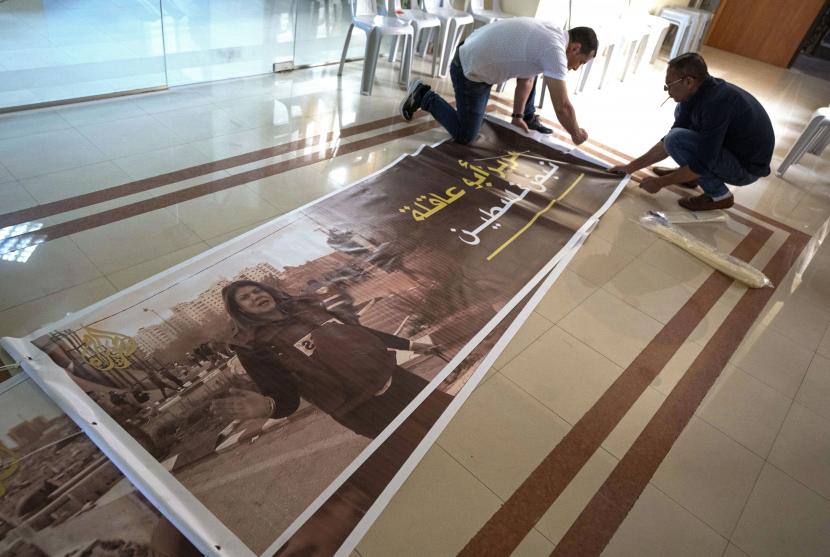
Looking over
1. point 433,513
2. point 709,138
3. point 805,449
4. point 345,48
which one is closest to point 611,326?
point 805,449

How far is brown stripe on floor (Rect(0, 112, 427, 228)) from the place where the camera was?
2.07 metres

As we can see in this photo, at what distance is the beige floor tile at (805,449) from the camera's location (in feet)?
5.66

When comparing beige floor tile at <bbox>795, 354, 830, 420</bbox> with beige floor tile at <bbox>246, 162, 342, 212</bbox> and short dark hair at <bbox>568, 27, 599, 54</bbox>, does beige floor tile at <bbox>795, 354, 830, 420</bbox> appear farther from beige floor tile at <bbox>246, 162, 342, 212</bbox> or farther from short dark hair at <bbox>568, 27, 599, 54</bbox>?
beige floor tile at <bbox>246, 162, 342, 212</bbox>

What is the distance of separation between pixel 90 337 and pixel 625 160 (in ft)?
11.1

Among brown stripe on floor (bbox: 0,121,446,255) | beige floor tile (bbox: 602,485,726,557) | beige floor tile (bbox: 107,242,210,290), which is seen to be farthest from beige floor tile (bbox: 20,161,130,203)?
beige floor tile (bbox: 602,485,726,557)

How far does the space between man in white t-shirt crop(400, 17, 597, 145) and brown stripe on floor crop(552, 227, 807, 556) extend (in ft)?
4.15

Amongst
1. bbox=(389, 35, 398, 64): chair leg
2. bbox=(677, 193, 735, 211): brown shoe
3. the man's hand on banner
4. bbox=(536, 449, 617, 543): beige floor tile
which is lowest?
bbox=(536, 449, 617, 543): beige floor tile

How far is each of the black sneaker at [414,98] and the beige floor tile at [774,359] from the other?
230cm

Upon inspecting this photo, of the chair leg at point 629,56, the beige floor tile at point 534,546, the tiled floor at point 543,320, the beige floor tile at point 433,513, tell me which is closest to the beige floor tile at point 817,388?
the tiled floor at point 543,320

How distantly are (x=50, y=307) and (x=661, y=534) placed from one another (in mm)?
1984

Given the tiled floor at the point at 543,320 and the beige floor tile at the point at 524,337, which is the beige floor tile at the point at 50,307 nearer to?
the tiled floor at the point at 543,320

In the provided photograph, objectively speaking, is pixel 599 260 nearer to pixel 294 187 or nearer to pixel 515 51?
pixel 515 51

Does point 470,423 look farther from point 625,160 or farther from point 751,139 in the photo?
point 625,160

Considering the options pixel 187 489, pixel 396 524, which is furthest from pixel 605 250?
pixel 187 489
